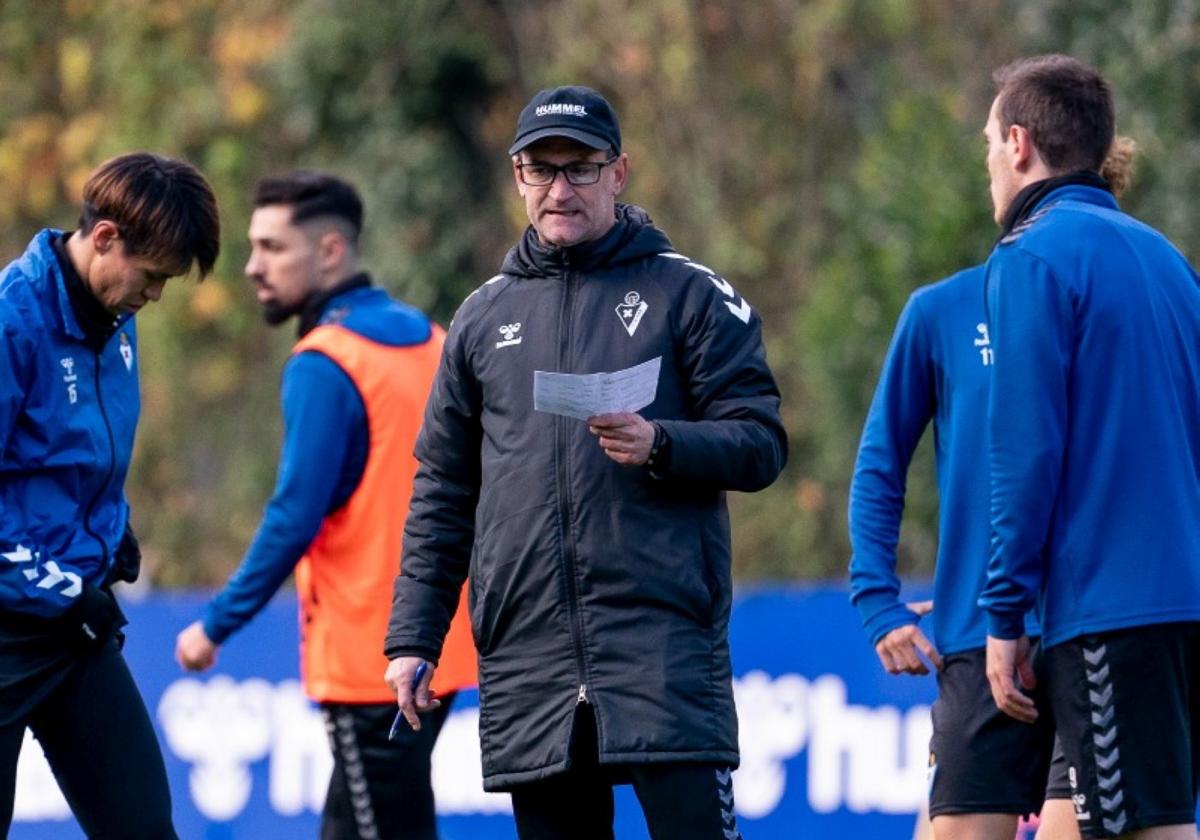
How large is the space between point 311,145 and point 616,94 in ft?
8.41

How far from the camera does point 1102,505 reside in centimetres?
488

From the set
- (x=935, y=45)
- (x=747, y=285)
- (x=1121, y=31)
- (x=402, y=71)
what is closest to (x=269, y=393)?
(x=402, y=71)

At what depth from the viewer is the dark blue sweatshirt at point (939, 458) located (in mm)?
5641

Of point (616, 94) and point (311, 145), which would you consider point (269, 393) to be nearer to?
point (311, 145)

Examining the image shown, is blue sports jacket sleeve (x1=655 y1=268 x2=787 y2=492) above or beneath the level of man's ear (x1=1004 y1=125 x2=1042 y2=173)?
beneath

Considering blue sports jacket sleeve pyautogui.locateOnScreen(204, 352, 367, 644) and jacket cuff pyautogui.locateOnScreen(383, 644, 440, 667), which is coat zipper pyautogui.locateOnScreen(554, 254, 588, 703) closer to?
jacket cuff pyautogui.locateOnScreen(383, 644, 440, 667)

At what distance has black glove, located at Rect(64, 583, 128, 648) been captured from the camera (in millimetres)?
5457

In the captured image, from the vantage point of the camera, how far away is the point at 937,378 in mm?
5836

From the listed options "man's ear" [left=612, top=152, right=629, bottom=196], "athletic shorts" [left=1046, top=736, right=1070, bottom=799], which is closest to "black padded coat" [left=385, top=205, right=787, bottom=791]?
"man's ear" [left=612, top=152, right=629, bottom=196]

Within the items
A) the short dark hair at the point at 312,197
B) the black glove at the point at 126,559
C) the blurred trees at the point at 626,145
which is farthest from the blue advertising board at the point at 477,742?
the black glove at the point at 126,559

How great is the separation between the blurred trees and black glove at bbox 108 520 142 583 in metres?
6.63

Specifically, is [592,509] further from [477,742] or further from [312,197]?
[477,742]

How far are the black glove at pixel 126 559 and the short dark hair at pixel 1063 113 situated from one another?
249 cm

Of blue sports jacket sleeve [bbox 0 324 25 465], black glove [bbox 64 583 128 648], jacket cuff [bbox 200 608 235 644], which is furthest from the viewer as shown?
jacket cuff [bbox 200 608 235 644]
